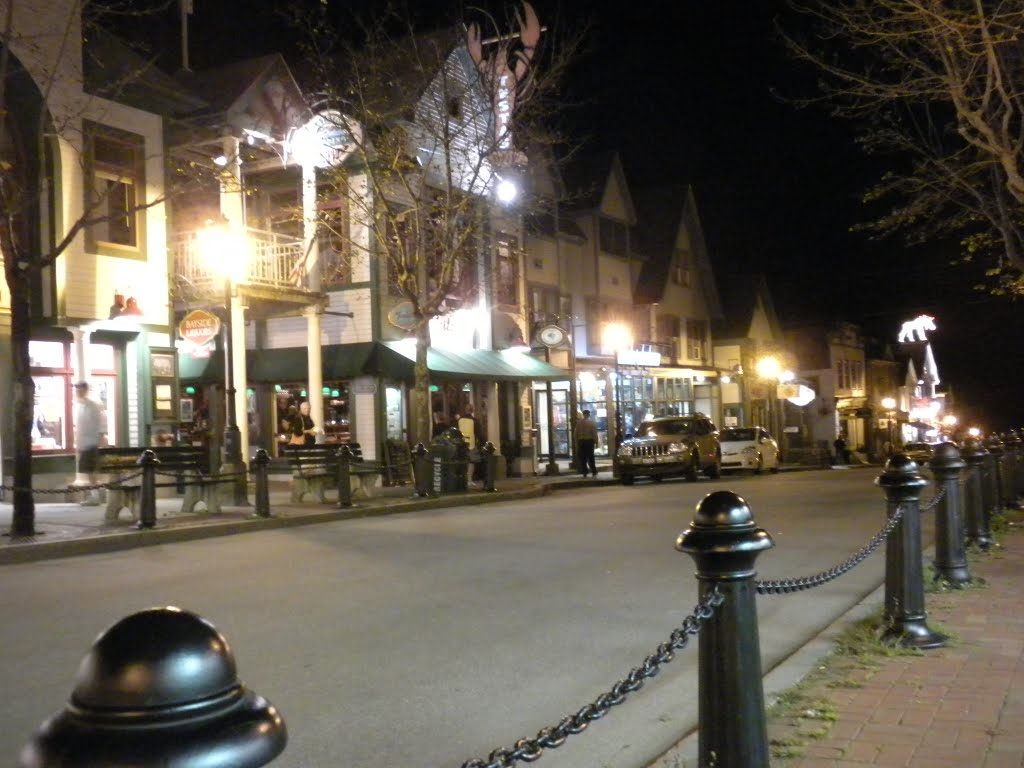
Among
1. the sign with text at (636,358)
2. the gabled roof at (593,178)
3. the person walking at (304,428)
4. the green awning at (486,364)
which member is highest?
the gabled roof at (593,178)

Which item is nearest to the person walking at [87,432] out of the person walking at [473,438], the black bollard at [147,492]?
→ the black bollard at [147,492]

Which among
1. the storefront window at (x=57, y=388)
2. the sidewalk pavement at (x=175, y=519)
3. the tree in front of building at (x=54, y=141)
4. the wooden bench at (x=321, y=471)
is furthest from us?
the wooden bench at (x=321, y=471)

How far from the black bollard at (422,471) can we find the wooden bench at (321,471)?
0.71 metres

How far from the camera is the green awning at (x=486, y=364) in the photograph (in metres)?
26.4

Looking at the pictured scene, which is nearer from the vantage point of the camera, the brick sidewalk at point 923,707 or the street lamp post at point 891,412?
the brick sidewalk at point 923,707

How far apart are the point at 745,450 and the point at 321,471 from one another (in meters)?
16.9

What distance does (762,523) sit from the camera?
50.0ft

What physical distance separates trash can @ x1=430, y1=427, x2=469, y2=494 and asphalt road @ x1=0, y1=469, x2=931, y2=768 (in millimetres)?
5795

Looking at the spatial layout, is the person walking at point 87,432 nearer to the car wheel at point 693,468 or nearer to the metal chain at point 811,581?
the metal chain at point 811,581

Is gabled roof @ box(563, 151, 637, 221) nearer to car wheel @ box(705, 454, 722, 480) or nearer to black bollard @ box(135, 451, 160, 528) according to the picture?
car wheel @ box(705, 454, 722, 480)

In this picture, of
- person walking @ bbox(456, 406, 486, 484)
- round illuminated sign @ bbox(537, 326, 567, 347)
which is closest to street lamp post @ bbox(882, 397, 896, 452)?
round illuminated sign @ bbox(537, 326, 567, 347)

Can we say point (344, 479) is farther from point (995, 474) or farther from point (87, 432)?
point (995, 474)

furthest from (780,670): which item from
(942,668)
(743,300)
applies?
(743,300)

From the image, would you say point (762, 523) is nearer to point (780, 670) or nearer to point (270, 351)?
point (780, 670)
